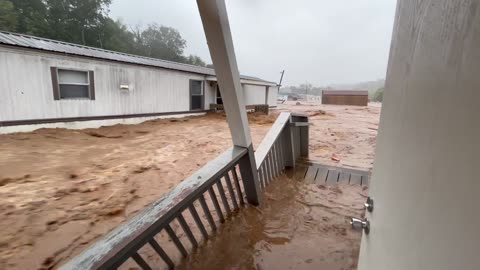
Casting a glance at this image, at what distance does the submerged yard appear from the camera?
224 centimetres

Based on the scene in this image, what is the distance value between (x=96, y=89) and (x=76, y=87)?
55 centimetres

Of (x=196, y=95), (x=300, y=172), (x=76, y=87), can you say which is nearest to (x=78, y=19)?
(x=196, y=95)

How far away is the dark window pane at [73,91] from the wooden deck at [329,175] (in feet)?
23.4

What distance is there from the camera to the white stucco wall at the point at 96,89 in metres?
6.11

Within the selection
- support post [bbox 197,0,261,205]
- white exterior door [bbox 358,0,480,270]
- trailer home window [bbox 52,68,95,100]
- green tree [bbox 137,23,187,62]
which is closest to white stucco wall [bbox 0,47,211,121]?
trailer home window [bbox 52,68,95,100]

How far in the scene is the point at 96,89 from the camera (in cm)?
784

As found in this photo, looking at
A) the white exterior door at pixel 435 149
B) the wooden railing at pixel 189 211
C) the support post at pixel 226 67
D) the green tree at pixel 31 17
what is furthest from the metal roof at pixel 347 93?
the white exterior door at pixel 435 149

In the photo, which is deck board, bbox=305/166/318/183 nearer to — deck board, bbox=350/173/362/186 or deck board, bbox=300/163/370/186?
deck board, bbox=300/163/370/186

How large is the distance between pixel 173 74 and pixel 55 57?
4.33 meters

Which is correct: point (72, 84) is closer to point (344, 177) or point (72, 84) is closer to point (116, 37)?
point (344, 177)

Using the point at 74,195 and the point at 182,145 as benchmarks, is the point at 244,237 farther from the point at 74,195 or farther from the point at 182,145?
the point at 182,145

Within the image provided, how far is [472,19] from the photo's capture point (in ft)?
1.44

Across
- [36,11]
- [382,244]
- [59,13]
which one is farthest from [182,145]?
[59,13]

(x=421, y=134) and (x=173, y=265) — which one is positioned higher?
(x=421, y=134)
